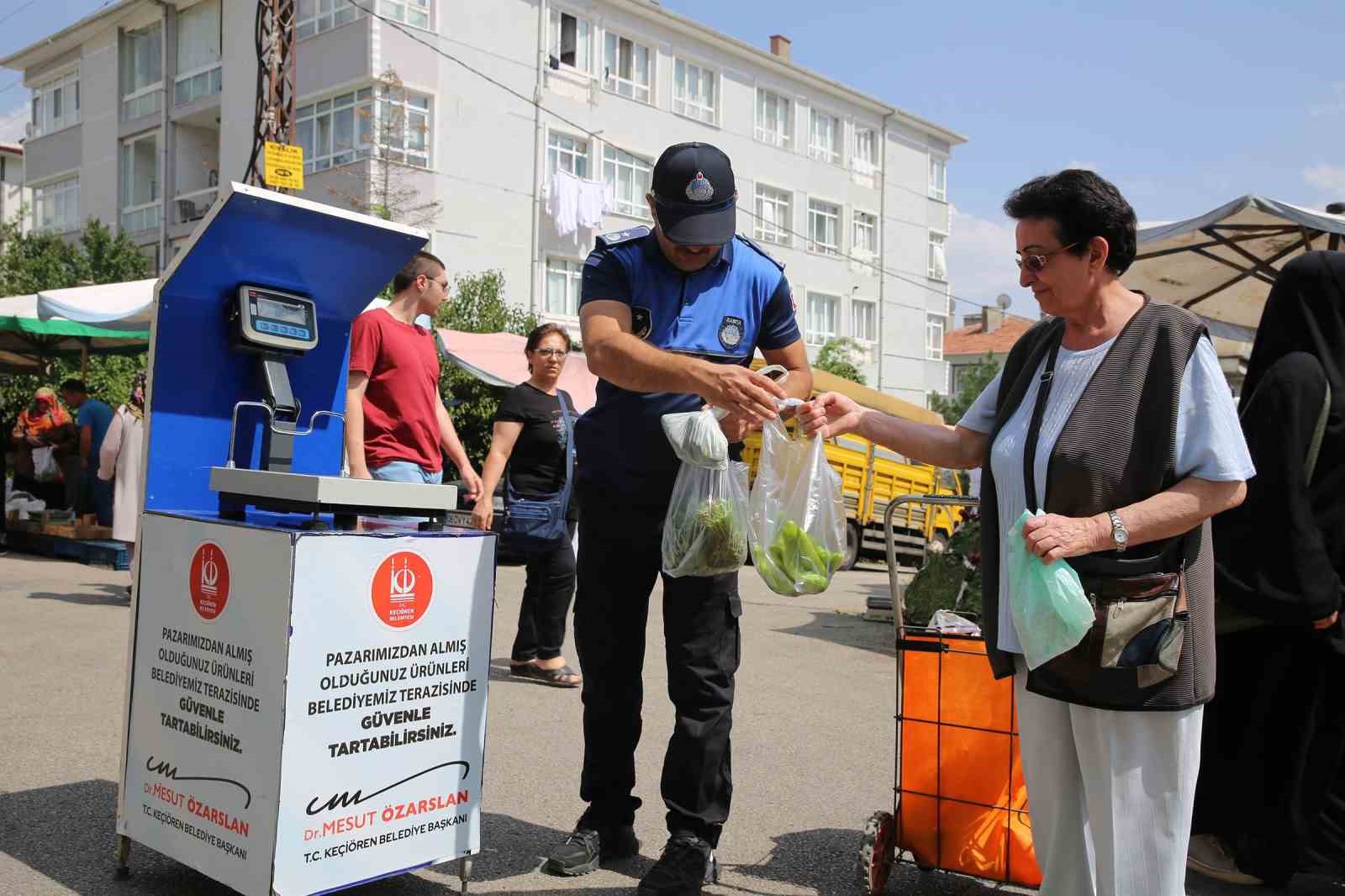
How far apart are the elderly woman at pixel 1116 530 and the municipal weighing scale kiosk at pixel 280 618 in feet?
5.33

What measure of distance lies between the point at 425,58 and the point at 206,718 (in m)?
26.8

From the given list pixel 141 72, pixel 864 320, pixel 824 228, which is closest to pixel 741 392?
pixel 141 72

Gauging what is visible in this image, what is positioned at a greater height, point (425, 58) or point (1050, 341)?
point (425, 58)

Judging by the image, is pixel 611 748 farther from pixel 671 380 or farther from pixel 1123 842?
pixel 1123 842

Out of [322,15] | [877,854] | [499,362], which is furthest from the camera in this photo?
[322,15]

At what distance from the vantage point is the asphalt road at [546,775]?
356cm

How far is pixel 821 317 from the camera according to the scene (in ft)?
135

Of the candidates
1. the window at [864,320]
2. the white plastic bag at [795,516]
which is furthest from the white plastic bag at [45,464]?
the window at [864,320]

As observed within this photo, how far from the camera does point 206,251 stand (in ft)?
11.5

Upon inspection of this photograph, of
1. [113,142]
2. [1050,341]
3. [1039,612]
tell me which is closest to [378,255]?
[1050,341]

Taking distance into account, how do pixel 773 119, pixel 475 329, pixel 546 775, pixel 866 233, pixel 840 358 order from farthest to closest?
1. pixel 866 233
2. pixel 840 358
3. pixel 773 119
4. pixel 475 329
5. pixel 546 775

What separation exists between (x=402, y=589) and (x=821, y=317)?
38.9 metres

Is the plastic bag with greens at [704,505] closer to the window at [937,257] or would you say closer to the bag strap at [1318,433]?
the bag strap at [1318,433]

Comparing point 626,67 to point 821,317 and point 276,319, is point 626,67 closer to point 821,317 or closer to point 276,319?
point 821,317
